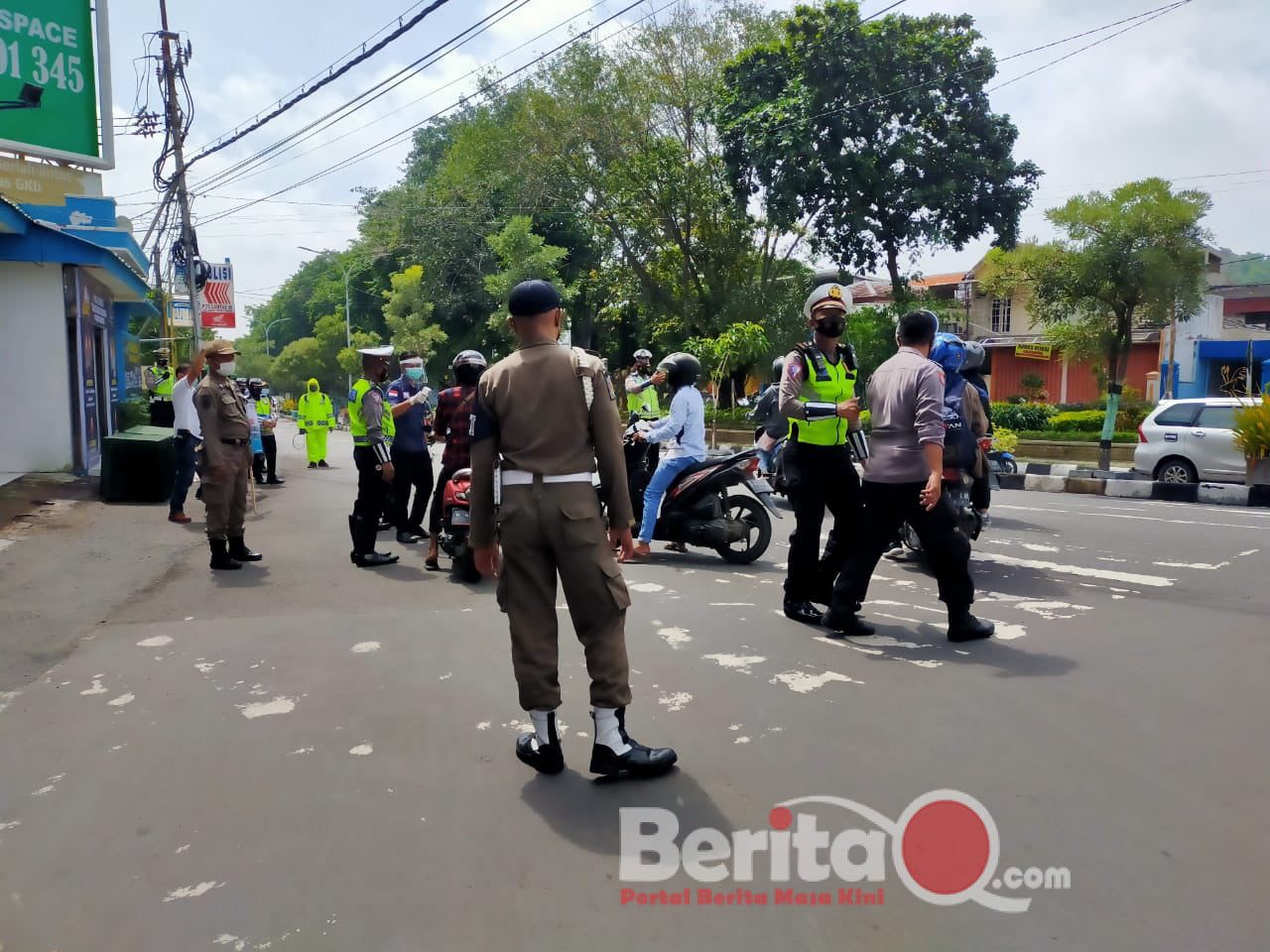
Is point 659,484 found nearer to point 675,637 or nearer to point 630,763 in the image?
point 675,637

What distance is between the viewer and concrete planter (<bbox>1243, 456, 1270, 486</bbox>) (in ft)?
41.1

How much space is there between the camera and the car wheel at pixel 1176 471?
14.0 meters

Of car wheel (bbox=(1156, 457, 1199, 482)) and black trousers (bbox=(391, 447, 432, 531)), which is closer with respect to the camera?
black trousers (bbox=(391, 447, 432, 531))

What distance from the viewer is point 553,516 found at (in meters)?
3.63

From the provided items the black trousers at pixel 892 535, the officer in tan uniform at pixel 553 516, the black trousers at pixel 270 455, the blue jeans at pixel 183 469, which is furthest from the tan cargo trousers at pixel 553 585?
the black trousers at pixel 270 455

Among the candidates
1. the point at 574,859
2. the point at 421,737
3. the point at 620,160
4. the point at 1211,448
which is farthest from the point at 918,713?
the point at 620,160

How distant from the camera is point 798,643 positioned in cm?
537

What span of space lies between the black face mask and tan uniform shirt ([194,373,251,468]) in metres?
4.86

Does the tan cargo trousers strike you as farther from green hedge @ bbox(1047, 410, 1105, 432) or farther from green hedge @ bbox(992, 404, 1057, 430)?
green hedge @ bbox(1047, 410, 1105, 432)

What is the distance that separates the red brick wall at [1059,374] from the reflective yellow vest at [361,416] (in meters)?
35.1

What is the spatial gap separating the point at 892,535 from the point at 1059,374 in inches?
1549

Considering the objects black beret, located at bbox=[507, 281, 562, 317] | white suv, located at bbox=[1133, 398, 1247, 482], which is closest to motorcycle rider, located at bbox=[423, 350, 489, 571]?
black beret, located at bbox=[507, 281, 562, 317]

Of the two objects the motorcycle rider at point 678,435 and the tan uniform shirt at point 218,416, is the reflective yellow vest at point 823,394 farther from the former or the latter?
the tan uniform shirt at point 218,416

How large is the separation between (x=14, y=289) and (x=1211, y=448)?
53.7ft
